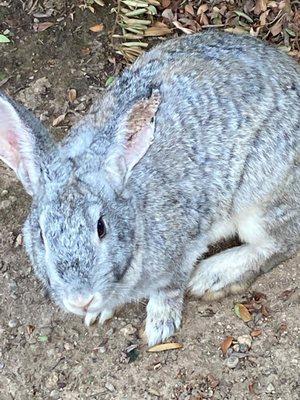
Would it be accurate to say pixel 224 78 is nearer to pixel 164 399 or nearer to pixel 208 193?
pixel 208 193

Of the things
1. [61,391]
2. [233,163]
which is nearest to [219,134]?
[233,163]

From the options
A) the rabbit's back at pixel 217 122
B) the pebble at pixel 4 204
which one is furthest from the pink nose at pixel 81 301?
the pebble at pixel 4 204

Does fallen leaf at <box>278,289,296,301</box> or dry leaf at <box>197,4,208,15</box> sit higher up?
dry leaf at <box>197,4,208,15</box>

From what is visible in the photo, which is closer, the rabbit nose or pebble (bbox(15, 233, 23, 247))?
the rabbit nose

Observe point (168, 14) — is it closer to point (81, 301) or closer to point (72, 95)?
point (72, 95)

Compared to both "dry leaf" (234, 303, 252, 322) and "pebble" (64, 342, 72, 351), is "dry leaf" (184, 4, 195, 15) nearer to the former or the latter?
"dry leaf" (234, 303, 252, 322)

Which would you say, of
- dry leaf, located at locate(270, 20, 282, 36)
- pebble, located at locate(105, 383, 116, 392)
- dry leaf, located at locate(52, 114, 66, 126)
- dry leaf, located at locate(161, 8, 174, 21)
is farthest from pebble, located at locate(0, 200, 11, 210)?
dry leaf, located at locate(270, 20, 282, 36)

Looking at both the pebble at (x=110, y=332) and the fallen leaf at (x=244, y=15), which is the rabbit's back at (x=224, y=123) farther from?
the fallen leaf at (x=244, y=15)
